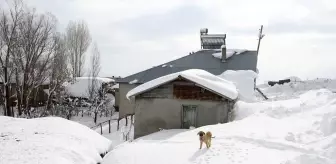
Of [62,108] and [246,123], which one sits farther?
[62,108]

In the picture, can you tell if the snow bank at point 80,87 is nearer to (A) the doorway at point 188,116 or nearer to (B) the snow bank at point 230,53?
(B) the snow bank at point 230,53

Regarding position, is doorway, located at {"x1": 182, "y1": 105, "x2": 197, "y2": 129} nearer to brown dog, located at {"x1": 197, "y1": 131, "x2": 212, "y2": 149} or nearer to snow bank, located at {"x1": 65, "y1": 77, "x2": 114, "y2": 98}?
brown dog, located at {"x1": 197, "y1": 131, "x2": 212, "y2": 149}

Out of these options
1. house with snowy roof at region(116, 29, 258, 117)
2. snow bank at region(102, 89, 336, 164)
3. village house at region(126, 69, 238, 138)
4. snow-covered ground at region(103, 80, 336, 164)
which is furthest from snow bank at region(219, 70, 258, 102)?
snow bank at region(102, 89, 336, 164)

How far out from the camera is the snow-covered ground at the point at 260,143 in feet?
36.0

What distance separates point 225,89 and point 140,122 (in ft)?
16.5

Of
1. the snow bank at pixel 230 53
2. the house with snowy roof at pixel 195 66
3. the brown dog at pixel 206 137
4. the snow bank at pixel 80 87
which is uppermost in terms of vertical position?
the snow bank at pixel 230 53

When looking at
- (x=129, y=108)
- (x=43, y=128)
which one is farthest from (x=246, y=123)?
(x=129, y=108)

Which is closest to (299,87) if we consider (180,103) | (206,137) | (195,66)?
(195,66)

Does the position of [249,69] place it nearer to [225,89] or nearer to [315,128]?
[225,89]

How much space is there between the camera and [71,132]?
14539 mm

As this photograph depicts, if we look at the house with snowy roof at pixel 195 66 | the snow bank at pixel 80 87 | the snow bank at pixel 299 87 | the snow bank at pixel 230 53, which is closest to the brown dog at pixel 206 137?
the house with snowy roof at pixel 195 66

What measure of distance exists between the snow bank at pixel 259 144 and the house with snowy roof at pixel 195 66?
12980mm

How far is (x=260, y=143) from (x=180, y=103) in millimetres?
6605

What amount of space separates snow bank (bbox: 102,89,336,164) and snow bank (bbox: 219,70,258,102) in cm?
819
